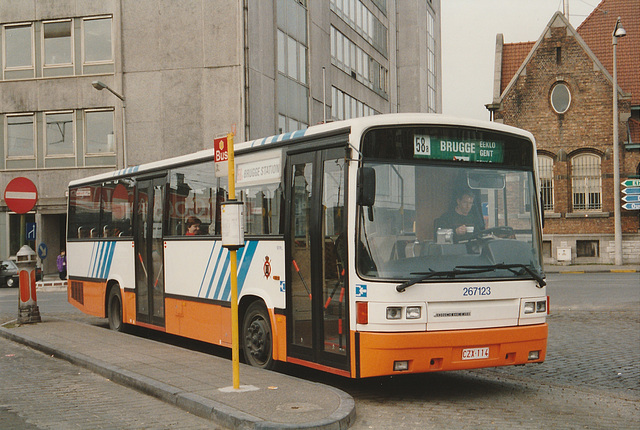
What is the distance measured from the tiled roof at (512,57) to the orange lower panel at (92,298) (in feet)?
108

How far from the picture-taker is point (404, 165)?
833 cm

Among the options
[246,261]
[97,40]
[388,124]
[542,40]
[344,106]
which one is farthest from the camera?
[344,106]

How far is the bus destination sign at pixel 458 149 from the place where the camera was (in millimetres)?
8461

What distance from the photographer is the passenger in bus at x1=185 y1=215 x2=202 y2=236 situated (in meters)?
11.9

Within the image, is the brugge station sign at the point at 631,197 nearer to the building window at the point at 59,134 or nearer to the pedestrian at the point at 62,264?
the pedestrian at the point at 62,264

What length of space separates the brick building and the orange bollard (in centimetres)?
2964

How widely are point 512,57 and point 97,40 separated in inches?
924

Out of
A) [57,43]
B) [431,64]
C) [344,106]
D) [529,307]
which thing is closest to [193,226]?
[529,307]

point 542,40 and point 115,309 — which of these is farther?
point 542,40

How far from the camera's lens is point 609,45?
4412 centimetres

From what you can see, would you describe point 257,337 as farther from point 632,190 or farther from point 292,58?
point 632,190

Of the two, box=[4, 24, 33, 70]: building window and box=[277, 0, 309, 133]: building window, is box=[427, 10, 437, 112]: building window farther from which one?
box=[4, 24, 33, 70]: building window

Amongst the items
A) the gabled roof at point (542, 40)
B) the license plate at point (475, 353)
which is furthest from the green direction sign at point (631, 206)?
the license plate at point (475, 353)

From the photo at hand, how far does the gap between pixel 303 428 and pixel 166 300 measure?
22.1ft
